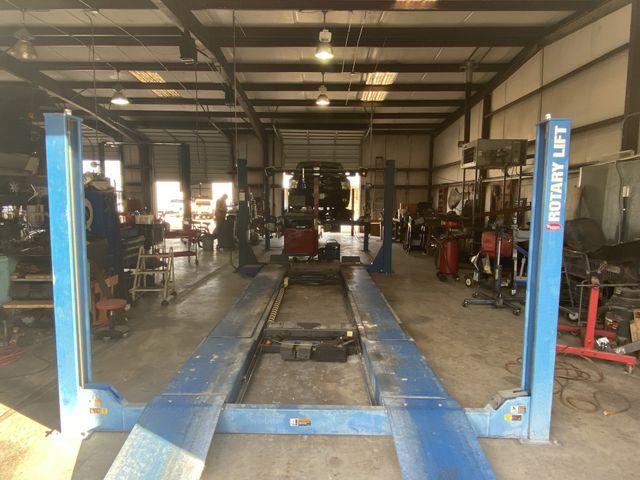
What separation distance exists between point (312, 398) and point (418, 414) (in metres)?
0.98

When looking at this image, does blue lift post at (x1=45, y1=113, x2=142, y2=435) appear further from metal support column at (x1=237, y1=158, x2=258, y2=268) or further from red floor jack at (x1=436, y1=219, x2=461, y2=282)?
red floor jack at (x1=436, y1=219, x2=461, y2=282)

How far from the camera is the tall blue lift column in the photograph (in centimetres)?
221

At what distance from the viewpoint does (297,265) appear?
23.8ft

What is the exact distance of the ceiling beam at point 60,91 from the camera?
29.6 ft

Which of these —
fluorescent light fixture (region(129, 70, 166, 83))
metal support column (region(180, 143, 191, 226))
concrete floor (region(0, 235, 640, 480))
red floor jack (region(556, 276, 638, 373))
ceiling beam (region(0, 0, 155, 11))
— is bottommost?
concrete floor (region(0, 235, 640, 480))

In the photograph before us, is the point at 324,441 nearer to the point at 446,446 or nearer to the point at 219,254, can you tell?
the point at 446,446

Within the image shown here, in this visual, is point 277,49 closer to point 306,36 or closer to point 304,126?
point 306,36

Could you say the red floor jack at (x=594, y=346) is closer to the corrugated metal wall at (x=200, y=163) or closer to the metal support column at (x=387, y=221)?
the metal support column at (x=387, y=221)

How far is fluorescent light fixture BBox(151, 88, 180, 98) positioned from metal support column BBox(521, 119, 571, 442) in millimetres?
11153

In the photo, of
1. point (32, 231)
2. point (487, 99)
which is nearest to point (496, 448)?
point (32, 231)

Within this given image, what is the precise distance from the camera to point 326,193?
10.2 m

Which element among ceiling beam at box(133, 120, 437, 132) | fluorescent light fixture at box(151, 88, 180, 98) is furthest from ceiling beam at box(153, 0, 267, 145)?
ceiling beam at box(133, 120, 437, 132)

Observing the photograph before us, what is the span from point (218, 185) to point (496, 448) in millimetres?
16506

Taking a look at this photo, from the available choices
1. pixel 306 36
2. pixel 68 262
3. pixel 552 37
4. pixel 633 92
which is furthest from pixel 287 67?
pixel 68 262
